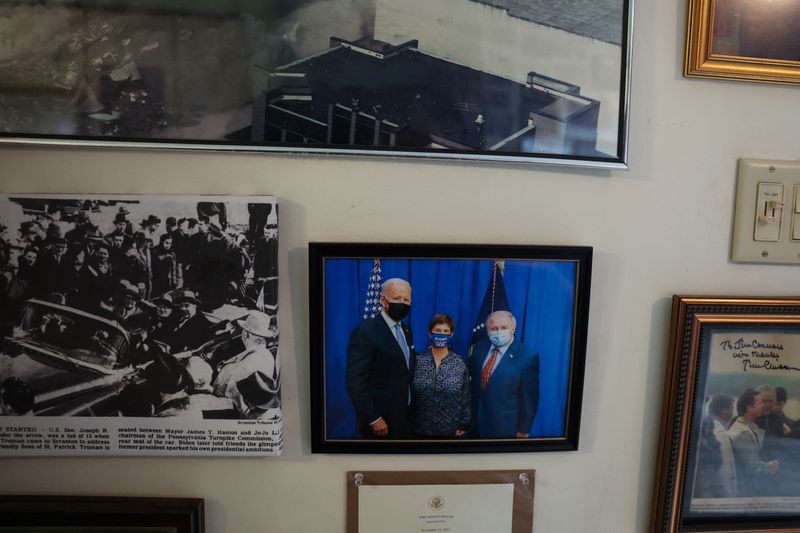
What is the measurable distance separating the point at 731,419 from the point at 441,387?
1.46 ft

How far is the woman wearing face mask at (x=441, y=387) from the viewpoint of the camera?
2.28 ft

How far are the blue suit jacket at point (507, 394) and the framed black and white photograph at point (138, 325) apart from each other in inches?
11.4

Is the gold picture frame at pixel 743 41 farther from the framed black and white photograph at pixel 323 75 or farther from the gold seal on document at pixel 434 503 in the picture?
the gold seal on document at pixel 434 503

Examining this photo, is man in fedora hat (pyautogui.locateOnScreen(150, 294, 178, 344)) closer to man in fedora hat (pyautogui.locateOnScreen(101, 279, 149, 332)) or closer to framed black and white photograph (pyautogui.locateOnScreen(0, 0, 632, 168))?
Answer: man in fedora hat (pyautogui.locateOnScreen(101, 279, 149, 332))

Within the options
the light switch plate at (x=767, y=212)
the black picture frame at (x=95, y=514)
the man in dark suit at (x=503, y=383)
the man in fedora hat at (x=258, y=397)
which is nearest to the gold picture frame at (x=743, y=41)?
the light switch plate at (x=767, y=212)

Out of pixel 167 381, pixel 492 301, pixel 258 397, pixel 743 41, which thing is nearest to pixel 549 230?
pixel 492 301

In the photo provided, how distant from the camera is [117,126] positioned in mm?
646

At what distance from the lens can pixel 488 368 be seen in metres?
0.71

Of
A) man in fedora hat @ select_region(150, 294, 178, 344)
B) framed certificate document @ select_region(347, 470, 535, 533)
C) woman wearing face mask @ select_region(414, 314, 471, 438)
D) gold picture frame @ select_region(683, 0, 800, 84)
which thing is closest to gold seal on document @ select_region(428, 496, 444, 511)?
framed certificate document @ select_region(347, 470, 535, 533)

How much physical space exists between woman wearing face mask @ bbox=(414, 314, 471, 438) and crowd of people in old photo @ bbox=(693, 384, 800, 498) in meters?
0.37

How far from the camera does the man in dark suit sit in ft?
2.30

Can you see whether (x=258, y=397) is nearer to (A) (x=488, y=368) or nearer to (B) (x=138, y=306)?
(B) (x=138, y=306)

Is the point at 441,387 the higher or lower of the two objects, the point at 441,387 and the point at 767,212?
the lower

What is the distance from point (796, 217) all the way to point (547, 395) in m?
0.44
